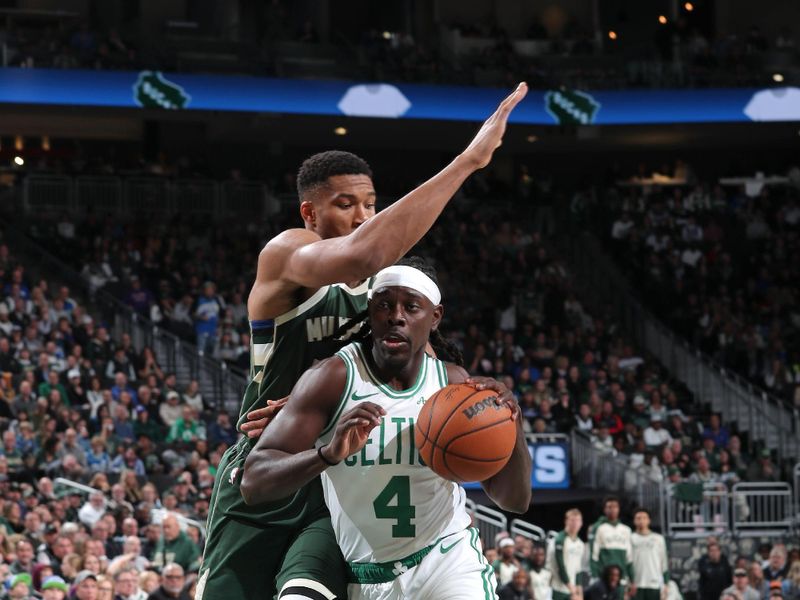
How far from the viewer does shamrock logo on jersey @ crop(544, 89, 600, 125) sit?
26.2 m

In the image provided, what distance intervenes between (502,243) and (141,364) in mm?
9424

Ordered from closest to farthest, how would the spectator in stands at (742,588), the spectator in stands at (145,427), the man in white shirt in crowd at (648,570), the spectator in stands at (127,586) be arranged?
the spectator in stands at (127,586) < the spectator in stands at (742,588) < the man in white shirt in crowd at (648,570) < the spectator in stands at (145,427)

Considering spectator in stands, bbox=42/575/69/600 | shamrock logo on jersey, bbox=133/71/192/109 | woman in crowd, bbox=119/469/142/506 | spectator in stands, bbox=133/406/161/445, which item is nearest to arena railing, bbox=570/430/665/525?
spectator in stands, bbox=133/406/161/445

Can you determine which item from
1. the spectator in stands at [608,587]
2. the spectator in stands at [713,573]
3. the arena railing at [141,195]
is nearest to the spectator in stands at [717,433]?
the spectator in stands at [713,573]

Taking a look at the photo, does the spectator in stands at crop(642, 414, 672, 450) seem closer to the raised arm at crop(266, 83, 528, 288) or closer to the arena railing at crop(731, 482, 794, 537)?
the arena railing at crop(731, 482, 794, 537)

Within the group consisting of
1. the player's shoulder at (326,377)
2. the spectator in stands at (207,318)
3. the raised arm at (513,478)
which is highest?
the player's shoulder at (326,377)

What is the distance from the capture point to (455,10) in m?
31.3

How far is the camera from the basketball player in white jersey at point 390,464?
5125 millimetres

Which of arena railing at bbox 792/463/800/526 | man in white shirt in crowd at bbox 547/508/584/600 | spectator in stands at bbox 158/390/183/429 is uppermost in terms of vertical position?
spectator in stands at bbox 158/390/183/429

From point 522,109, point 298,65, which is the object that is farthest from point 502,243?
point 298,65

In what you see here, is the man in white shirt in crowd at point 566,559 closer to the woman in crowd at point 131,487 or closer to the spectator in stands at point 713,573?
the spectator in stands at point 713,573

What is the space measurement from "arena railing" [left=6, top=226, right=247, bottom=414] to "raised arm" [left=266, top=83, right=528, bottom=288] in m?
15.2

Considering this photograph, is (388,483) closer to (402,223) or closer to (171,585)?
(402,223)

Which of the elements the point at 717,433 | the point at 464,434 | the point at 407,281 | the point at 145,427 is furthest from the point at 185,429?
the point at 464,434
